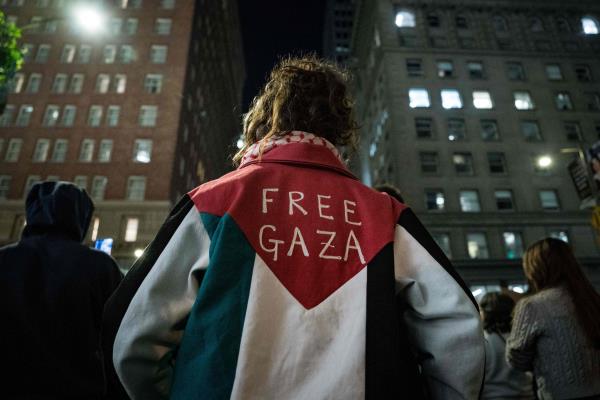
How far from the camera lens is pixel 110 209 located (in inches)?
1287

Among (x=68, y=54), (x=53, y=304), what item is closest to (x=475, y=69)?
(x=68, y=54)

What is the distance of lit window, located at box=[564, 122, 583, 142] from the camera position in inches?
1438

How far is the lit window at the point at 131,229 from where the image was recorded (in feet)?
105

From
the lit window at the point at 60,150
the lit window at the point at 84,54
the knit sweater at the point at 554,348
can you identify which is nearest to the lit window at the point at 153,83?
the lit window at the point at 84,54

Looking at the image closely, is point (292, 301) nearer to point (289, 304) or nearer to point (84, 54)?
point (289, 304)

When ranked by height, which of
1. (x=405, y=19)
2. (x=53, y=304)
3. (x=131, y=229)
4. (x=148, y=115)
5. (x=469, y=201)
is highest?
(x=405, y=19)

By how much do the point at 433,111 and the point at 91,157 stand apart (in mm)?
31881

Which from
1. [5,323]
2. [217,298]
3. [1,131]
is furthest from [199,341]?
[1,131]

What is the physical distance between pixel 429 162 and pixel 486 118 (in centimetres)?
766

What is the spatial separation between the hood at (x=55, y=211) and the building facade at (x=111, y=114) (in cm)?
2912

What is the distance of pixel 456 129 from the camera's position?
36.2 meters

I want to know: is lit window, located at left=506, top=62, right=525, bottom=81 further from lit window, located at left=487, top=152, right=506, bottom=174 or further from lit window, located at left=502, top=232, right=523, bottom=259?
lit window, located at left=502, top=232, right=523, bottom=259

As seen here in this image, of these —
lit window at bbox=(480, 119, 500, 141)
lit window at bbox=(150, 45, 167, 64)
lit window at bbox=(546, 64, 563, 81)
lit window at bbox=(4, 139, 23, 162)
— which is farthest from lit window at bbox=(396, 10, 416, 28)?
lit window at bbox=(4, 139, 23, 162)

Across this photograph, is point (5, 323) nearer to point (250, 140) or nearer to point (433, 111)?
point (250, 140)
